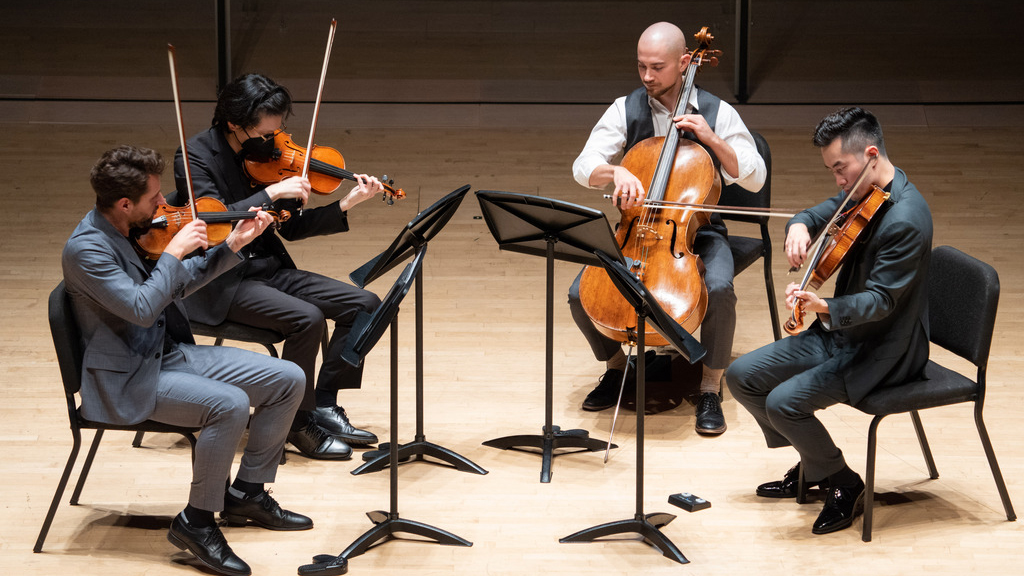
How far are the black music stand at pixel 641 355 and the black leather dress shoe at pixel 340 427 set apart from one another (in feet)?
2.89

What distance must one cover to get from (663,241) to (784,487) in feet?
2.75

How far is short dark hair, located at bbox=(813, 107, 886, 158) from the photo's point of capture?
9.64 ft

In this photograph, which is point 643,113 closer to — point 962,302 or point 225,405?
point 962,302

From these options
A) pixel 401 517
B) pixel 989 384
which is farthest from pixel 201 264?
pixel 989 384

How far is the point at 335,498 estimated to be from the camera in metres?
3.24

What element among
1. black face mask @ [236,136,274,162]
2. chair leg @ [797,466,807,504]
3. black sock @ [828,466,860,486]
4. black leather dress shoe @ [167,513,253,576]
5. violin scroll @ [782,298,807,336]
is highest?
black face mask @ [236,136,274,162]

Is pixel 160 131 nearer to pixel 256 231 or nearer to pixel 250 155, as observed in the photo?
pixel 250 155

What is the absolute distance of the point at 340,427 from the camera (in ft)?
11.8

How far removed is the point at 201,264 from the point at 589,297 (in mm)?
1222

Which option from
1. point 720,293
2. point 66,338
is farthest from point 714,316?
point 66,338

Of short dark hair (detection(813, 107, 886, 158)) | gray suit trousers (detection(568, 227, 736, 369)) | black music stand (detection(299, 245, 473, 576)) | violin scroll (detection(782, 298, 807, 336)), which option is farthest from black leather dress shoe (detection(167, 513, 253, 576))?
short dark hair (detection(813, 107, 886, 158))

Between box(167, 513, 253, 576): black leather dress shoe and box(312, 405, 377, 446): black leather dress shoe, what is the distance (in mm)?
769

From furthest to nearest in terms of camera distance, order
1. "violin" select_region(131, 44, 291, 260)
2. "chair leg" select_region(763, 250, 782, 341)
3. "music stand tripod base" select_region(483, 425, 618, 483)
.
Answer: "chair leg" select_region(763, 250, 782, 341) → "music stand tripod base" select_region(483, 425, 618, 483) → "violin" select_region(131, 44, 291, 260)

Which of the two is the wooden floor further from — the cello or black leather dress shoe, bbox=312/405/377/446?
the cello
